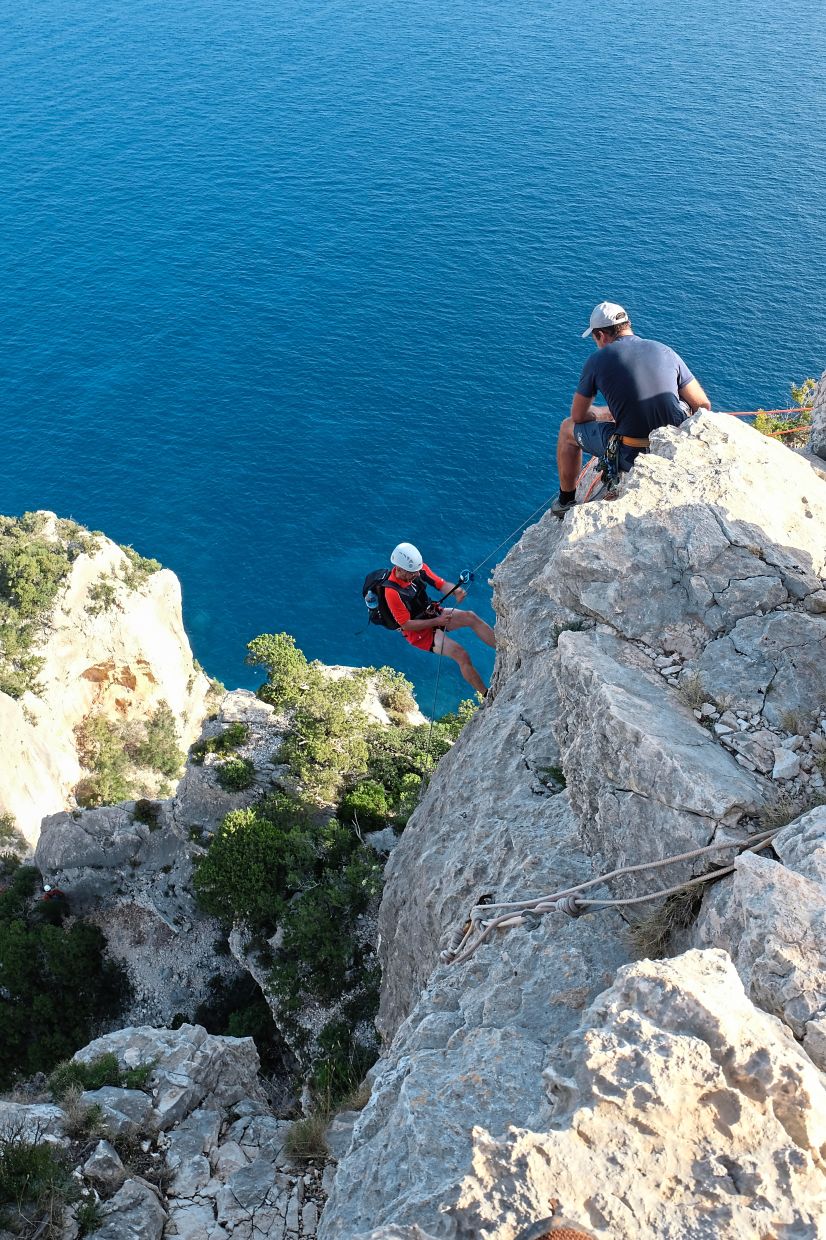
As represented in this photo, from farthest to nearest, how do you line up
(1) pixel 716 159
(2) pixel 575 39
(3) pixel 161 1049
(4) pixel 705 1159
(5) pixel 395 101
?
(2) pixel 575 39
(5) pixel 395 101
(1) pixel 716 159
(3) pixel 161 1049
(4) pixel 705 1159

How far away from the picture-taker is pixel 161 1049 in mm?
16703

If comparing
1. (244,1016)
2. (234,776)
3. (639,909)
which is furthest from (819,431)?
(234,776)

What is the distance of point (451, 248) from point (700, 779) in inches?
3554

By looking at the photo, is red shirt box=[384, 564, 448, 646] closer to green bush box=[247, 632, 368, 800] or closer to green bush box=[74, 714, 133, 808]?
green bush box=[247, 632, 368, 800]

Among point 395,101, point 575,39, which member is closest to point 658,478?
point 395,101

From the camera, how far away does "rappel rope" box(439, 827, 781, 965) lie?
332 inches

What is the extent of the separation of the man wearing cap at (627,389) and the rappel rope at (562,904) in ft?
20.0

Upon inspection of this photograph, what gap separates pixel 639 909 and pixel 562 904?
76 cm

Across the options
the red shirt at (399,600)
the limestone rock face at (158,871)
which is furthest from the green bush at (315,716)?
the red shirt at (399,600)

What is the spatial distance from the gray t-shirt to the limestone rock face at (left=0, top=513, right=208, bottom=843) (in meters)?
36.8

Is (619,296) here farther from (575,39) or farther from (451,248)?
(575,39)

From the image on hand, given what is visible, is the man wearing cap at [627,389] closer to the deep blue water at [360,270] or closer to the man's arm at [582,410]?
the man's arm at [582,410]

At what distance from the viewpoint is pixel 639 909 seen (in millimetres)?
9172

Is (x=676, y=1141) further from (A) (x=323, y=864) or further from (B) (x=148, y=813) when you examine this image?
(B) (x=148, y=813)
